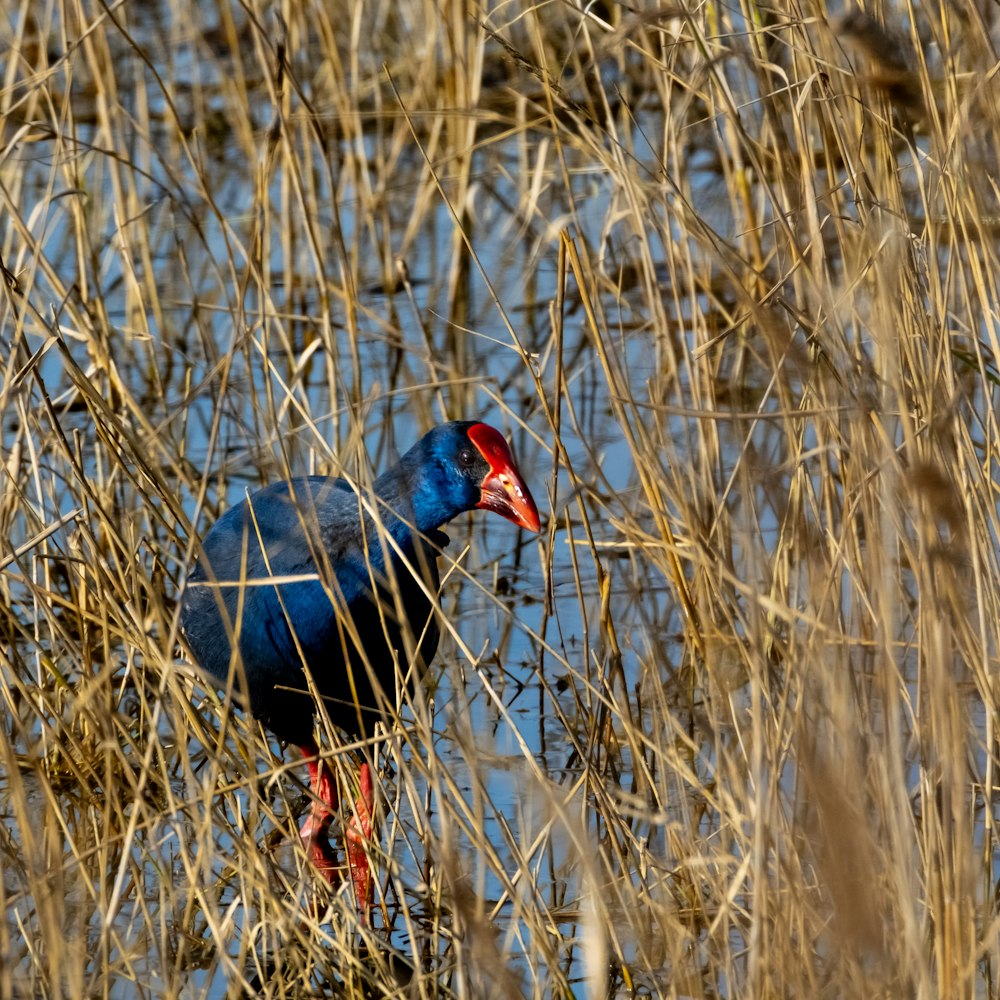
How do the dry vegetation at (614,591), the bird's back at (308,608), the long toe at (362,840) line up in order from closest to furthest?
the dry vegetation at (614,591)
the long toe at (362,840)
the bird's back at (308,608)

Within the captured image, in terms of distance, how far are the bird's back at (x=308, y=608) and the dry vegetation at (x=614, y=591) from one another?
96 mm

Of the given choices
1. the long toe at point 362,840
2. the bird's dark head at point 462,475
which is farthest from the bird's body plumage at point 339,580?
the long toe at point 362,840

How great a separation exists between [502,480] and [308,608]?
0.34 m

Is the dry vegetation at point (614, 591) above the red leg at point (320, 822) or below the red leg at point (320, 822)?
above

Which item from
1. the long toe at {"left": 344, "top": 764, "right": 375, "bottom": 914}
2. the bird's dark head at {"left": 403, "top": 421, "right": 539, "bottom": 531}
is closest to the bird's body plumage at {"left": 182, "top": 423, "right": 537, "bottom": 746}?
the bird's dark head at {"left": 403, "top": 421, "right": 539, "bottom": 531}

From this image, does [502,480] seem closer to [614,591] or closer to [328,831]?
[328,831]

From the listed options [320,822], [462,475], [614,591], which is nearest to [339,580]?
[462,475]

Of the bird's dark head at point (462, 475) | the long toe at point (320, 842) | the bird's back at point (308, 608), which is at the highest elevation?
the bird's dark head at point (462, 475)

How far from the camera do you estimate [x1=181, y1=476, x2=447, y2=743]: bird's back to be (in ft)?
8.09

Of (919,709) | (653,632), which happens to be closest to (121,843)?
(653,632)

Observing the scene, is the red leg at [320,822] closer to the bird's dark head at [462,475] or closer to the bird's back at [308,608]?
the bird's back at [308,608]

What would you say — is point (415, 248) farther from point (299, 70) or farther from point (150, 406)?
point (150, 406)

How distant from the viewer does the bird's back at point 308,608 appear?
8.09 ft

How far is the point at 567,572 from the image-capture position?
3693 mm
